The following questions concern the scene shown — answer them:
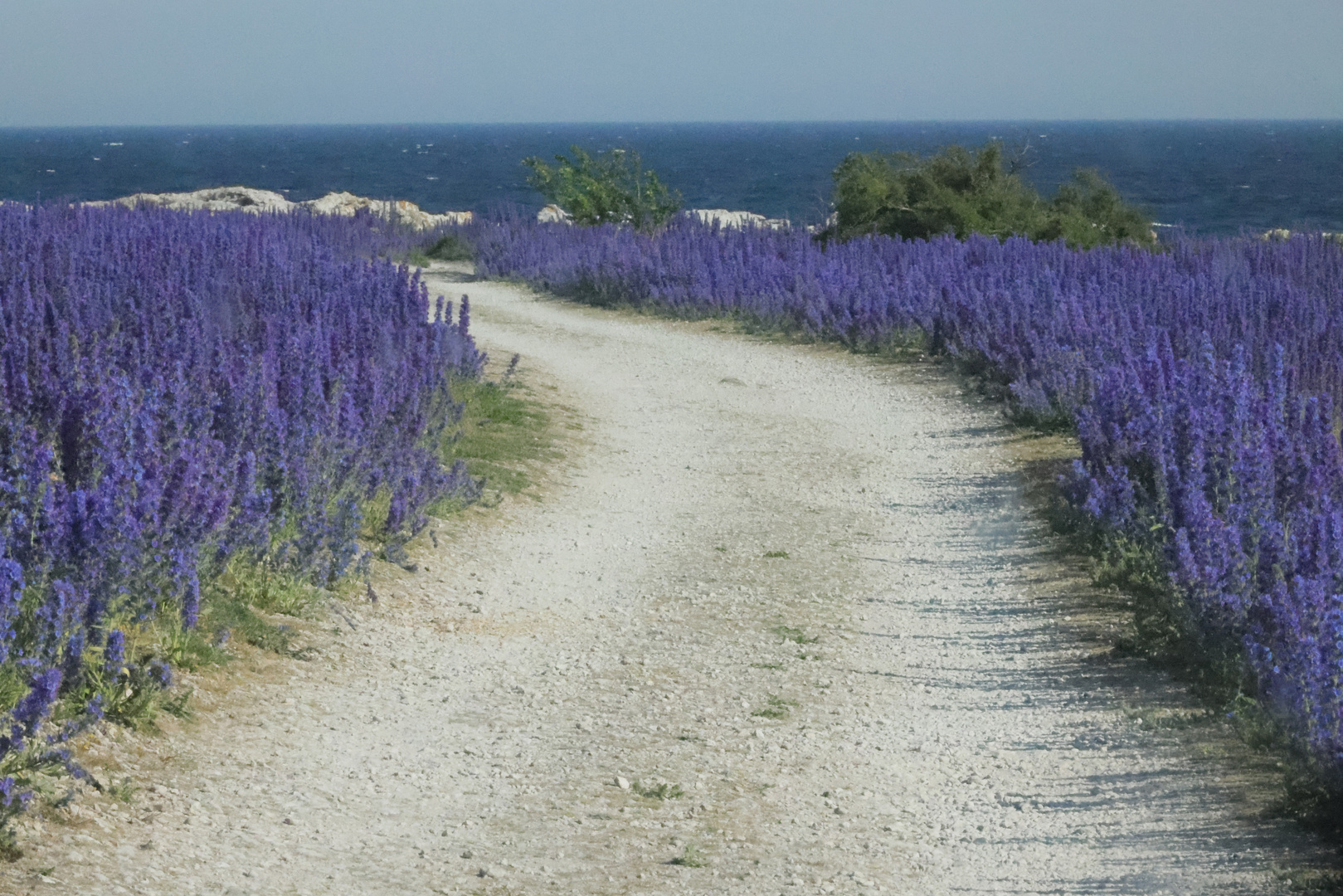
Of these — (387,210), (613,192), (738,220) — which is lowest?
(738,220)

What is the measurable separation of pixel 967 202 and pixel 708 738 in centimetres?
1607

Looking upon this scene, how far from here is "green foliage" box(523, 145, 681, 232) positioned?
24359mm

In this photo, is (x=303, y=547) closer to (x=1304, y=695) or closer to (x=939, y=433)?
(x=1304, y=695)

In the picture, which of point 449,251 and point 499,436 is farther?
point 449,251

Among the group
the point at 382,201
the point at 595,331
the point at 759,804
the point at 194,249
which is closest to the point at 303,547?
the point at 759,804

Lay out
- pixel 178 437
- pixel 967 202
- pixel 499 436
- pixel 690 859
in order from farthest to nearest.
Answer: pixel 967 202
pixel 499 436
pixel 178 437
pixel 690 859

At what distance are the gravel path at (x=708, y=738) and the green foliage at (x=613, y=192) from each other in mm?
16623

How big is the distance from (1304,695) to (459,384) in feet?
23.4

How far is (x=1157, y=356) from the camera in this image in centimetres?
863

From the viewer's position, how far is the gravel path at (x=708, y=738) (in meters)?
3.87

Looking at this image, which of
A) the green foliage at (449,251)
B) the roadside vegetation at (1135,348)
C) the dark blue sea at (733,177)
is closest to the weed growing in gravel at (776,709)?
the roadside vegetation at (1135,348)

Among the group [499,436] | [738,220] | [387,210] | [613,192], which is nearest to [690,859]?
[499,436]

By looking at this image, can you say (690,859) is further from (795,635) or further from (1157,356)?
(1157,356)

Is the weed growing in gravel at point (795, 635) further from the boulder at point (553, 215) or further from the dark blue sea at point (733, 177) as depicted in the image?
the boulder at point (553, 215)
